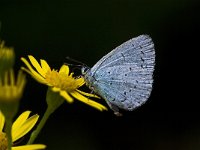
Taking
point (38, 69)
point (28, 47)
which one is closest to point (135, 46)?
point (38, 69)

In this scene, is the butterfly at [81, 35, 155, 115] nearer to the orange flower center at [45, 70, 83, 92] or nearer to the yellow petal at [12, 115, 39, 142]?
the orange flower center at [45, 70, 83, 92]

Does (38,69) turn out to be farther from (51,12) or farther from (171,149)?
(171,149)

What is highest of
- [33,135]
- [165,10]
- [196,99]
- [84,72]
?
[165,10]

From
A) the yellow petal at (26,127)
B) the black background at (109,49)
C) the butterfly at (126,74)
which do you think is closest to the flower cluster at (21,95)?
the yellow petal at (26,127)

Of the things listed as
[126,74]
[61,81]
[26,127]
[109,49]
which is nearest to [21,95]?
[26,127]

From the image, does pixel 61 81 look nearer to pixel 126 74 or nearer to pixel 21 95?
pixel 126 74

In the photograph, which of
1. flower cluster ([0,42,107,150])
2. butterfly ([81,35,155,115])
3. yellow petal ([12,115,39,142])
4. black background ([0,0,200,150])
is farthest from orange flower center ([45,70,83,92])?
black background ([0,0,200,150])

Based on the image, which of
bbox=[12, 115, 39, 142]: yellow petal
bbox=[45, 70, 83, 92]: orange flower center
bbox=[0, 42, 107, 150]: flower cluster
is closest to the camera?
bbox=[0, 42, 107, 150]: flower cluster
